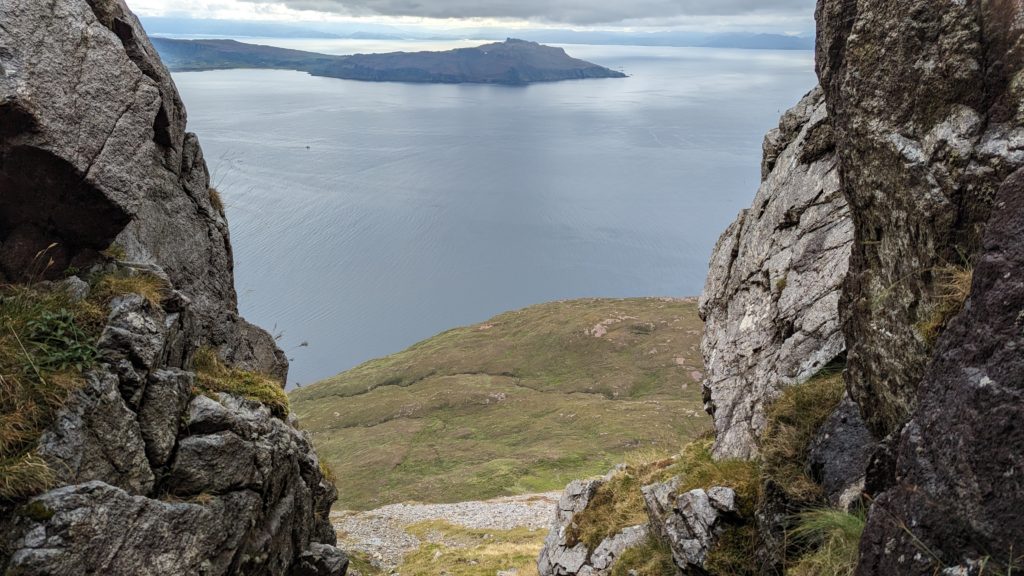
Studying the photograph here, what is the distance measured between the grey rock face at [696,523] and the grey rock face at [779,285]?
1784mm

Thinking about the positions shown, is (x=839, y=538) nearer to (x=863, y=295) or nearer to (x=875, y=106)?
(x=863, y=295)

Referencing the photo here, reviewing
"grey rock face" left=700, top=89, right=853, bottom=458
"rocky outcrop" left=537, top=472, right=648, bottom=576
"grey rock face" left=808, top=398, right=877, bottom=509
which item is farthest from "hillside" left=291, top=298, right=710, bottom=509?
"grey rock face" left=808, top=398, right=877, bottom=509

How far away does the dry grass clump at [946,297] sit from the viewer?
339 inches

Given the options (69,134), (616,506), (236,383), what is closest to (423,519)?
(616,506)

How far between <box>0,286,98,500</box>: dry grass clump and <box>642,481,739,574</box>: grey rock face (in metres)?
12.0

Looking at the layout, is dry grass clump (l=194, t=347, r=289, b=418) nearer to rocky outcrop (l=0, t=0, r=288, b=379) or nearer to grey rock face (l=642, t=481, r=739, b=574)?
rocky outcrop (l=0, t=0, r=288, b=379)

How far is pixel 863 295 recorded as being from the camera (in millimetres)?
10898

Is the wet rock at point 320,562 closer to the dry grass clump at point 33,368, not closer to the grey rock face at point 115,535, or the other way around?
the grey rock face at point 115,535

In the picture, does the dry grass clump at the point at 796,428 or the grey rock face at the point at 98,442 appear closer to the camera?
the grey rock face at the point at 98,442

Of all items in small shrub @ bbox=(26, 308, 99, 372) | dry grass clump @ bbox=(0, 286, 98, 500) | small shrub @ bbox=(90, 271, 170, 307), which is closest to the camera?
dry grass clump @ bbox=(0, 286, 98, 500)

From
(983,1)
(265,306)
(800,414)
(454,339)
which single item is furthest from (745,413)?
(265,306)

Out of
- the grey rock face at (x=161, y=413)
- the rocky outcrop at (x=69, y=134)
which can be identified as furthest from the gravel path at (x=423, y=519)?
→ the rocky outcrop at (x=69, y=134)

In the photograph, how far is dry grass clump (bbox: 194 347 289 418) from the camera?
54.4 feet

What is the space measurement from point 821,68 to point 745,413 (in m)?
8.10
